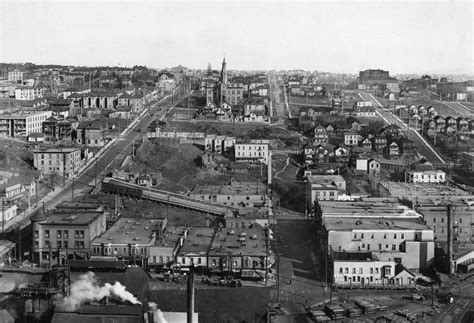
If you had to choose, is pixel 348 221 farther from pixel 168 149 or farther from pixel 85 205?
pixel 168 149

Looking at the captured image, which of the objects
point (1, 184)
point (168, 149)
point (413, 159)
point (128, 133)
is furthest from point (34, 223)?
point (413, 159)

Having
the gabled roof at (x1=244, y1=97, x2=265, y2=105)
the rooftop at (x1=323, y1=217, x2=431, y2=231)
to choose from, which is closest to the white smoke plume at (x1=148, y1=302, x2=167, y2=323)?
the rooftop at (x1=323, y1=217, x2=431, y2=231)

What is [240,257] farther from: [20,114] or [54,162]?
[20,114]

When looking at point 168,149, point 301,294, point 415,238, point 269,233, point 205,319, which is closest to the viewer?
point 205,319

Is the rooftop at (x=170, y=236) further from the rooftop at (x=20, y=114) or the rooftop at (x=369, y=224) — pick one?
the rooftop at (x=20, y=114)

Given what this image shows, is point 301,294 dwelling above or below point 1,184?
below

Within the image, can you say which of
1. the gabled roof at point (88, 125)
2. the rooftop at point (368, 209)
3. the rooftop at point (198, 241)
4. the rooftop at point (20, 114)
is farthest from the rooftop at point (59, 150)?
the rooftop at point (368, 209)

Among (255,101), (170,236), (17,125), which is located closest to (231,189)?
(170,236)

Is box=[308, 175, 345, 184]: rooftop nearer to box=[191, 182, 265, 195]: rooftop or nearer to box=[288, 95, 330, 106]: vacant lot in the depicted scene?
box=[191, 182, 265, 195]: rooftop
